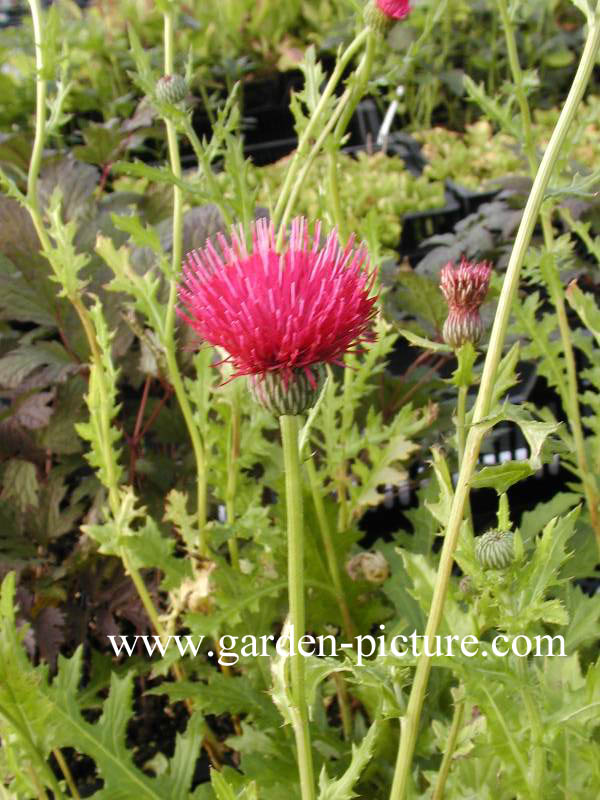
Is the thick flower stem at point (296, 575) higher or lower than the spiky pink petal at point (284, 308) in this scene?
lower

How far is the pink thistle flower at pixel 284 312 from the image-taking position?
0.69m

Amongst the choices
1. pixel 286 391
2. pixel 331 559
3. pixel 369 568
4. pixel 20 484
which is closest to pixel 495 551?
pixel 286 391

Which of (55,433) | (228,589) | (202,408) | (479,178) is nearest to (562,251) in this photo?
(202,408)

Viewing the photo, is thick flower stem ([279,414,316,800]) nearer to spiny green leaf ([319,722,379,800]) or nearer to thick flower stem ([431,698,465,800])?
spiny green leaf ([319,722,379,800])

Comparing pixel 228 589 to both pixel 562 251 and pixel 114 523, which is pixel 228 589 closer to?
pixel 114 523

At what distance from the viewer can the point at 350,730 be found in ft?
4.38

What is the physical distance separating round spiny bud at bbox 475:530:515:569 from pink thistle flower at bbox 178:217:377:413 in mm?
212

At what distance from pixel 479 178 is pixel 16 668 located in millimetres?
2520

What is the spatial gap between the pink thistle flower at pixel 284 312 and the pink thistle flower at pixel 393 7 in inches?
20.8

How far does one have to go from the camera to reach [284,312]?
69 cm

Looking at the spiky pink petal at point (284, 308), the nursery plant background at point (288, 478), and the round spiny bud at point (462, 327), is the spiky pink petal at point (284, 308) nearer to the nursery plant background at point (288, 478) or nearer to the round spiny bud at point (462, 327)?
the nursery plant background at point (288, 478)

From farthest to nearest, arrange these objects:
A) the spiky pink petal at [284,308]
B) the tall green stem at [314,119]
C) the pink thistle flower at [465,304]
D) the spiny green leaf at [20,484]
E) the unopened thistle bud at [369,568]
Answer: the spiny green leaf at [20,484] → the unopened thistle bud at [369,568] → the tall green stem at [314,119] → the pink thistle flower at [465,304] → the spiky pink petal at [284,308]

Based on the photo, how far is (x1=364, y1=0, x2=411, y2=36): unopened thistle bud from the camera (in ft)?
3.69

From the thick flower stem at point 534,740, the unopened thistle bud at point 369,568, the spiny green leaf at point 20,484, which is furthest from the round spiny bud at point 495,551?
the spiny green leaf at point 20,484
